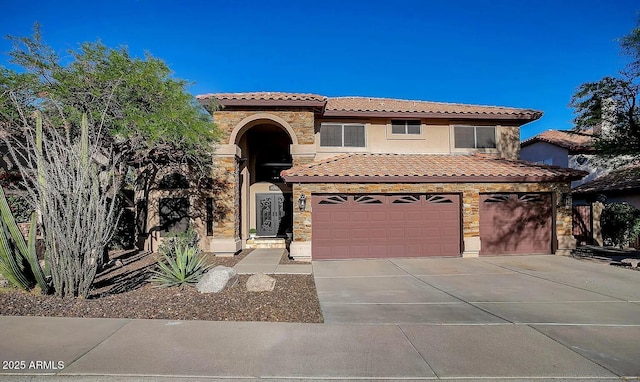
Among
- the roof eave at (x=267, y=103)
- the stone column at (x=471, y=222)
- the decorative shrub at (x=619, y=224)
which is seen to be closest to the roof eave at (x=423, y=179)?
the stone column at (x=471, y=222)

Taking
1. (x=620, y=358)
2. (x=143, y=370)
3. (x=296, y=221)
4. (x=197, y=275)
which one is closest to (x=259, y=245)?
(x=296, y=221)

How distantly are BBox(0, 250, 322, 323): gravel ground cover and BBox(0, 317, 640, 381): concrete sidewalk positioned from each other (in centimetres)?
37

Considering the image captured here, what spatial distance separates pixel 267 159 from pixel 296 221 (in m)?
5.78

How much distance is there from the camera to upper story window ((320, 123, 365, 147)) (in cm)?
1592

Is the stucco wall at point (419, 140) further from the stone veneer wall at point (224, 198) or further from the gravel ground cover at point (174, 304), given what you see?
the gravel ground cover at point (174, 304)

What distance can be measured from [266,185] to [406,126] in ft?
23.1

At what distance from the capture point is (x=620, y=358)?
4.39 m

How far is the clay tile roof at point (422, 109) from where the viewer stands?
52.4ft

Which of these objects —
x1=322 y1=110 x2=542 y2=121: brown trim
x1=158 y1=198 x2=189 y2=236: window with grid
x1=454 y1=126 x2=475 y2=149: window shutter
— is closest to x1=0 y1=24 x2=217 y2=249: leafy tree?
x1=158 y1=198 x2=189 y2=236: window with grid

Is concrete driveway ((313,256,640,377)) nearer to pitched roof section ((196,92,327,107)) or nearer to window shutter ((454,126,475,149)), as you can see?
pitched roof section ((196,92,327,107))

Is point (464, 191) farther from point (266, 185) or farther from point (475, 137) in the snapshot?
point (266, 185)

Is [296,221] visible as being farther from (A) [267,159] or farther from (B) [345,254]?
(A) [267,159]

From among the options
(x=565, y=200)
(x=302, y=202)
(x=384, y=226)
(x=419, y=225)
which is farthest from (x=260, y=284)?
(x=565, y=200)

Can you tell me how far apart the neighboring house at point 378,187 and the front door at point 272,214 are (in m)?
0.05
